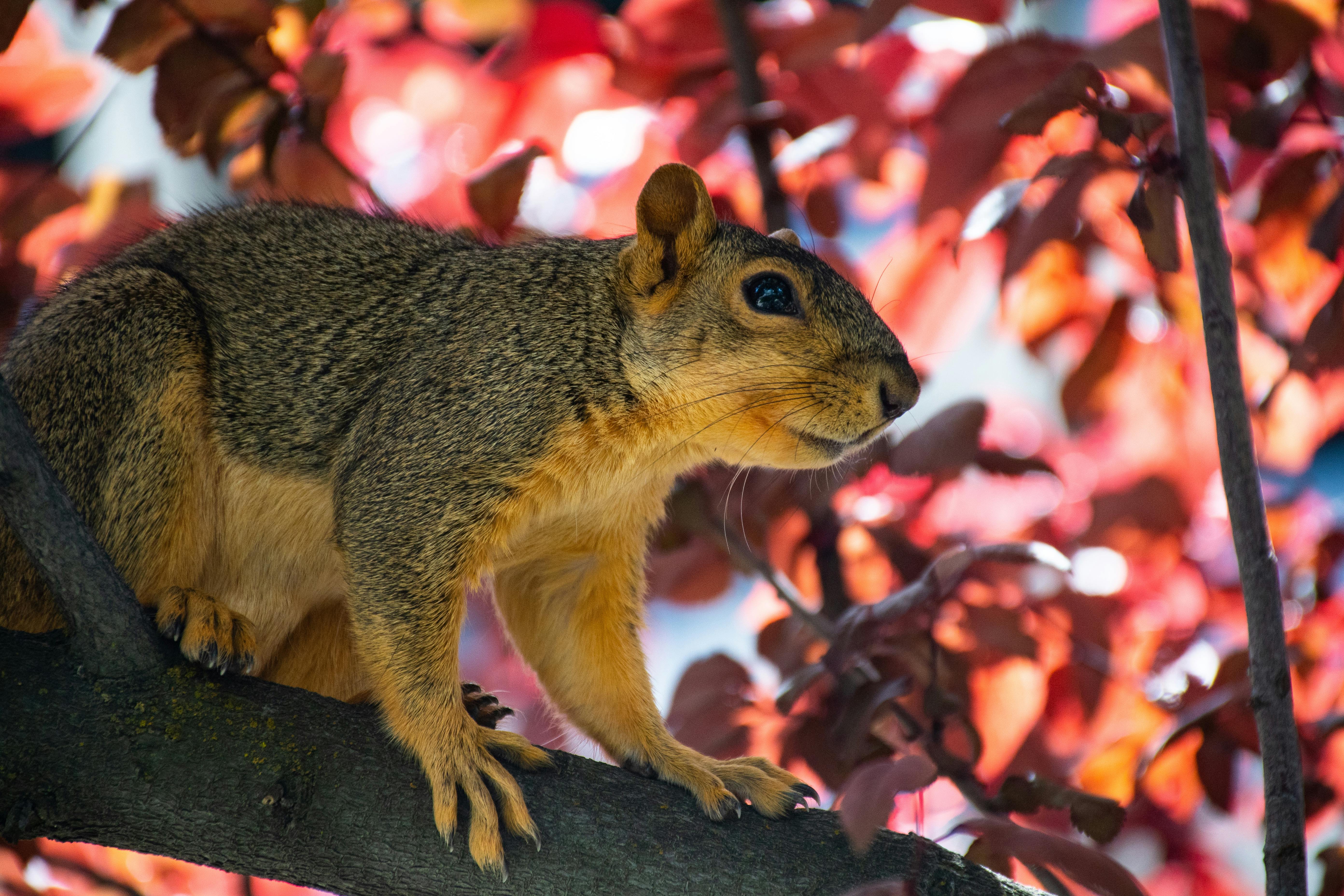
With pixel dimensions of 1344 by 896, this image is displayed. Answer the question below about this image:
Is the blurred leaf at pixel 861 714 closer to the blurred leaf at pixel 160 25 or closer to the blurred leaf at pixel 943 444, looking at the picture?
the blurred leaf at pixel 943 444

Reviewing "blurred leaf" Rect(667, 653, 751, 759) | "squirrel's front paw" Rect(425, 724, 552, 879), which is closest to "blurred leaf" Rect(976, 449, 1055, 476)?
"blurred leaf" Rect(667, 653, 751, 759)

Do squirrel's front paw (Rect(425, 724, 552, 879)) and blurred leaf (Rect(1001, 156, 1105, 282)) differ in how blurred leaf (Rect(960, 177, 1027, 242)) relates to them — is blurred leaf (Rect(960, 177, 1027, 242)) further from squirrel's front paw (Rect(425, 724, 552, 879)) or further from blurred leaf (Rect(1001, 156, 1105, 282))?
squirrel's front paw (Rect(425, 724, 552, 879))

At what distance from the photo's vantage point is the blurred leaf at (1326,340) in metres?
2.03

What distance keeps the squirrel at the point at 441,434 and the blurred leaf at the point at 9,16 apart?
57 cm

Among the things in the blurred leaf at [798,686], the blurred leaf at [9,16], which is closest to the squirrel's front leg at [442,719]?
the blurred leaf at [798,686]

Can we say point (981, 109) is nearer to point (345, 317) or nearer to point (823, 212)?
point (823, 212)

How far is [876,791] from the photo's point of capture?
1.76 m

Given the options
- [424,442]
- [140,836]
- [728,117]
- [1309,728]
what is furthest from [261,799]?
[1309,728]

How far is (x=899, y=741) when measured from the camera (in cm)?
263

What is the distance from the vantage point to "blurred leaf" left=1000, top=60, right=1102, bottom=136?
1883mm

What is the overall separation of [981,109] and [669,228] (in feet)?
2.18

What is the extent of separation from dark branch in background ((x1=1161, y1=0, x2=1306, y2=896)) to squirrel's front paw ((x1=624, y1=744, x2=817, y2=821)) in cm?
83

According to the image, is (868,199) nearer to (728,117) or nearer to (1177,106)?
(728,117)

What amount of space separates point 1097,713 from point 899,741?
1.52 ft
